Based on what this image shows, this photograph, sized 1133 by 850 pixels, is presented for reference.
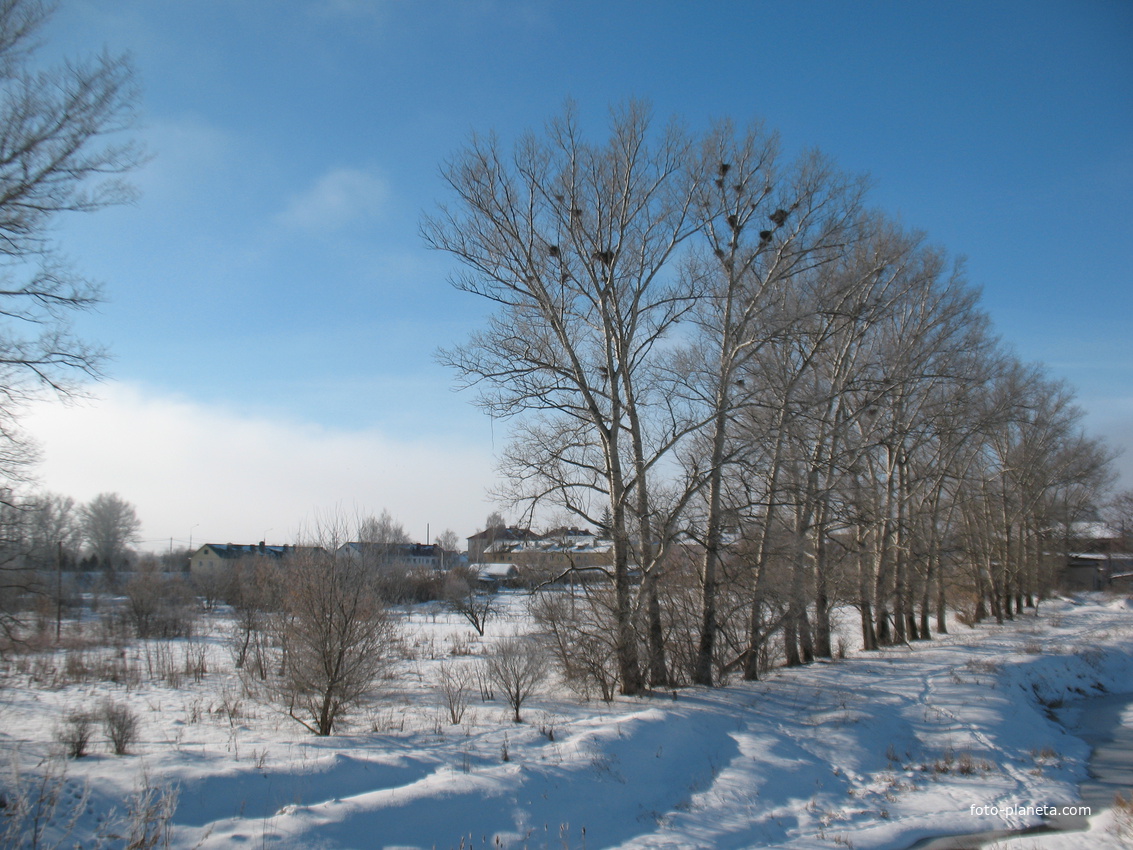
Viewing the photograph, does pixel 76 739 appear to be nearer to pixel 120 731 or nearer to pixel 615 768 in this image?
pixel 120 731

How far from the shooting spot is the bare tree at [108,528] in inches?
2680

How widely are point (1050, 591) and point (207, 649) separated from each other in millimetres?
60915

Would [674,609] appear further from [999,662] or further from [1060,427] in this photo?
[1060,427]

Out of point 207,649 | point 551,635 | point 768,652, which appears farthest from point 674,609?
point 207,649

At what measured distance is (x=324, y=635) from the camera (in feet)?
39.7

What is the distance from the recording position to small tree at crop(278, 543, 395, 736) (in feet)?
39.4

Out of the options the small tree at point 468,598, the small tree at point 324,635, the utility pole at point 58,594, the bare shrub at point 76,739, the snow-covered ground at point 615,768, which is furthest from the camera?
the small tree at point 468,598

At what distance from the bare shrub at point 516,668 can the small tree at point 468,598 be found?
2688 centimetres

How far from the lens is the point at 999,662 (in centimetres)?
1864

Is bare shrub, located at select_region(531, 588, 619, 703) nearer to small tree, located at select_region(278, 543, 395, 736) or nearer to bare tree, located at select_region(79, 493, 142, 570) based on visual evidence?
small tree, located at select_region(278, 543, 395, 736)

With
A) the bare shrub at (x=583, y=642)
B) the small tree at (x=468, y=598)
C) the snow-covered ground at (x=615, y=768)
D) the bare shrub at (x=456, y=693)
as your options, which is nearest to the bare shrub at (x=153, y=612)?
the small tree at (x=468, y=598)

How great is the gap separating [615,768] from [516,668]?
3.95 m

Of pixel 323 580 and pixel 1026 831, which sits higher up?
pixel 323 580

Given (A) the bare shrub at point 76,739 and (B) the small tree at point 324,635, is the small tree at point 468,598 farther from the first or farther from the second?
(A) the bare shrub at point 76,739
